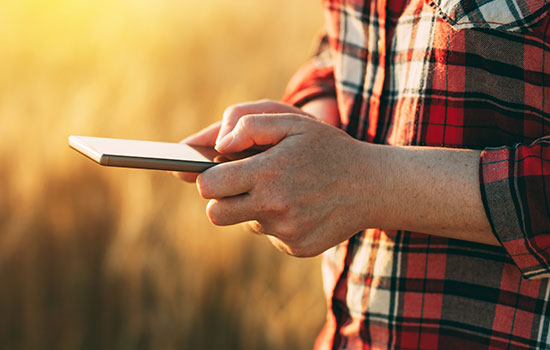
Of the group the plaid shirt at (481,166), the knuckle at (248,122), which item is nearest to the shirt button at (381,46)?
the plaid shirt at (481,166)

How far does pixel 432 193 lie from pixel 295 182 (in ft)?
0.53

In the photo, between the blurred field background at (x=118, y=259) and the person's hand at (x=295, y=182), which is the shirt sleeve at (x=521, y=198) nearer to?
the person's hand at (x=295, y=182)

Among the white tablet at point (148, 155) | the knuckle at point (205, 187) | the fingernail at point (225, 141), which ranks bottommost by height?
the knuckle at point (205, 187)

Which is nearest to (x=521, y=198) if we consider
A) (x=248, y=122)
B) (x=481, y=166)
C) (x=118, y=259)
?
(x=481, y=166)

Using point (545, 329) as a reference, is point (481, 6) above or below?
above

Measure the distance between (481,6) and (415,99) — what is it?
0.14m

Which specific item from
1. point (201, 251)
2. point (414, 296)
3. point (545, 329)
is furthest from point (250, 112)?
point (201, 251)

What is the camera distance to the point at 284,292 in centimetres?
178

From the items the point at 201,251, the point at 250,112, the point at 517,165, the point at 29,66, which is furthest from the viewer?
the point at 29,66

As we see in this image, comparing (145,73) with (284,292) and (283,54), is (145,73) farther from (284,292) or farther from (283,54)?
(284,292)

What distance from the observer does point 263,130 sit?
78 centimetres

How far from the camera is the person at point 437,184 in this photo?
0.75 m

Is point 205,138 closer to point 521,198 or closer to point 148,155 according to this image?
point 148,155

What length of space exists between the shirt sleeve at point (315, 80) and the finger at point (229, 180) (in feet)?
1.30
